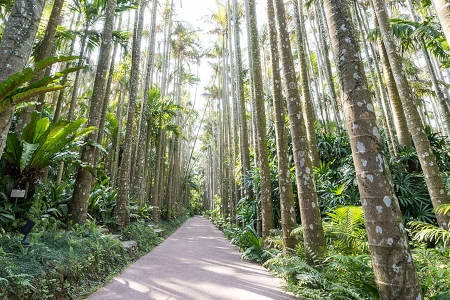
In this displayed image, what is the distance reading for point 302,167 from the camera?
410 cm

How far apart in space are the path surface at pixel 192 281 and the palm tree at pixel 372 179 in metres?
1.60

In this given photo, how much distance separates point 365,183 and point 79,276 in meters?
3.89

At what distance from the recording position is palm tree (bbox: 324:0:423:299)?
86.5 inches

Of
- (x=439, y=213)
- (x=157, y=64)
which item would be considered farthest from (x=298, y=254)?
(x=157, y=64)

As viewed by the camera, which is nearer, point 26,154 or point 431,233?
point 26,154

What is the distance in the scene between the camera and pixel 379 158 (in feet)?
8.00

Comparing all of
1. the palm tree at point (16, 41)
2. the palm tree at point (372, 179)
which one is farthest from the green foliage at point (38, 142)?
the palm tree at point (372, 179)

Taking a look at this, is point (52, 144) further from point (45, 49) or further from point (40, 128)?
point (45, 49)

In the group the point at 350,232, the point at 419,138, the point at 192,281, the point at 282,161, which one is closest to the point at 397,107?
the point at 419,138

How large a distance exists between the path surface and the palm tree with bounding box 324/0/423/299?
160 cm

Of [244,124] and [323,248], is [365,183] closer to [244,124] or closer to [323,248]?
[323,248]

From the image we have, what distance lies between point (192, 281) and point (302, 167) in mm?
2658

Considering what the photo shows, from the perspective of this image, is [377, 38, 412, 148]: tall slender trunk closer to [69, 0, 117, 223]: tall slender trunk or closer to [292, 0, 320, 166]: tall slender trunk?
[292, 0, 320, 166]: tall slender trunk

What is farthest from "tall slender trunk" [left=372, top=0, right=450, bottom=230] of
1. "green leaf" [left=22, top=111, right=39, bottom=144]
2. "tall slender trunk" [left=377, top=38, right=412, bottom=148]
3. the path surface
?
"green leaf" [left=22, top=111, right=39, bottom=144]
